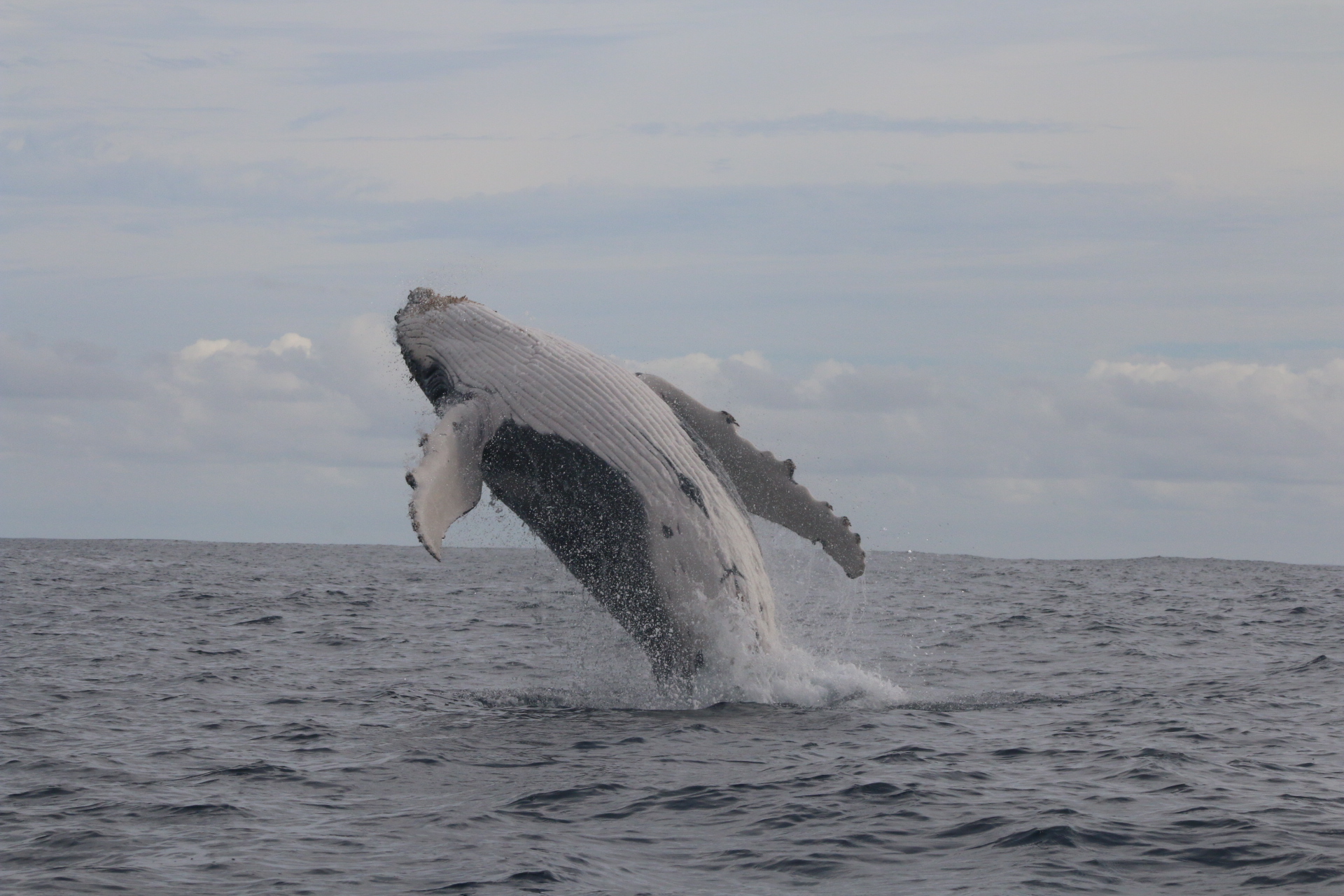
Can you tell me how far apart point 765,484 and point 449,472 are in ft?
11.8

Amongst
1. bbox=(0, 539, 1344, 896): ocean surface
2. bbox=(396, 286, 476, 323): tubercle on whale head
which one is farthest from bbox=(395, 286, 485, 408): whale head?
bbox=(0, 539, 1344, 896): ocean surface

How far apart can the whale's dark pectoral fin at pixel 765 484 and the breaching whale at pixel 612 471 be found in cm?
2

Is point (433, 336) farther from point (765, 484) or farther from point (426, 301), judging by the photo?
point (765, 484)

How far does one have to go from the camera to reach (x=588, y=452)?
11.9 m

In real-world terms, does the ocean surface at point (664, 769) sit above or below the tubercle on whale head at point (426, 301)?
below

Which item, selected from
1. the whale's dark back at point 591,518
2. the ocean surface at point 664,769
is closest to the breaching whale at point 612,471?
the whale's dark back at point 591,518

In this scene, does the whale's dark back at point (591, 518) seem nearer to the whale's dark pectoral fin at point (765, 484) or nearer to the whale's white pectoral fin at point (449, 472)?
the whale's white pectoral fin at point (449, 472)

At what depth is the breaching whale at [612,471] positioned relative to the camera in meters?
11.9

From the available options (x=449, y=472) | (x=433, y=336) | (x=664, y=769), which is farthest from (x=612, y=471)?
(x=664, y=769)

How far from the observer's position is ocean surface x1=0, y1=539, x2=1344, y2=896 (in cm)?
793

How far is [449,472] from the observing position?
35.6 ft

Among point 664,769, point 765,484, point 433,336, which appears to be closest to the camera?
point 664,769

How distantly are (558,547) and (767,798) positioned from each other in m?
3.95

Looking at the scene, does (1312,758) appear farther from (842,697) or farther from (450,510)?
(450,510)
